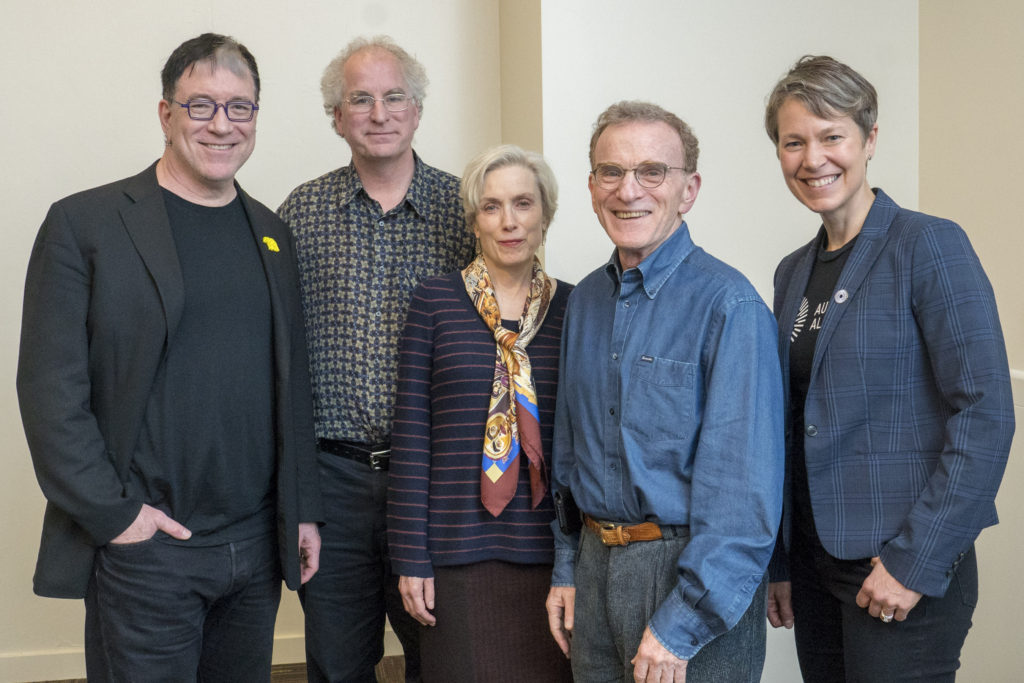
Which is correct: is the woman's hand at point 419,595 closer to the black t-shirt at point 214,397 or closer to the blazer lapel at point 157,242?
Result: the black t-shirt at point 214,397

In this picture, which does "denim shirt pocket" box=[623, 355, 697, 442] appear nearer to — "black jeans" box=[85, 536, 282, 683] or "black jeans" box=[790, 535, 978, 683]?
"black jeans" box=[790, 535, 978, 683]

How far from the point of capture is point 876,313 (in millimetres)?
1602

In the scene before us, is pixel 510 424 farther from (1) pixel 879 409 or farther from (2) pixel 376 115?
(2) pixel 376 115

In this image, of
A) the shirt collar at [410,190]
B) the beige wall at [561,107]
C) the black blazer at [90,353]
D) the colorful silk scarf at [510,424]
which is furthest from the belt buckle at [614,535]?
the beige wall at [561,107]

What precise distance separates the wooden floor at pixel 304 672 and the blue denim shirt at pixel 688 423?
213 cm

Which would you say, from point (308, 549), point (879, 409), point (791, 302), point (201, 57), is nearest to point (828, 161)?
point (791, 302)

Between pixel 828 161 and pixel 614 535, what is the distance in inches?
31.5

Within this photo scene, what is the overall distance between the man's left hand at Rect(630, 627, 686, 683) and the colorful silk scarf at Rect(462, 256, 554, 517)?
0.50 meters

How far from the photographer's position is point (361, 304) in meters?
2.26

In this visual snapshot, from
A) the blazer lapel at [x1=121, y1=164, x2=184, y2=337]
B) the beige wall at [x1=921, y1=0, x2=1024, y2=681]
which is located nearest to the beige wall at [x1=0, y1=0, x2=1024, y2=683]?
the beige wall at [x1=921, y1=0, x2=1024, y2=681]

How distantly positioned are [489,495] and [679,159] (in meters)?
0.80

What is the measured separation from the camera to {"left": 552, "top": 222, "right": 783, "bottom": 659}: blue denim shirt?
146 centimetres

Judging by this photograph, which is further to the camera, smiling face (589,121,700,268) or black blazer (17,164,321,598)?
black blazer (17,164,321,598)

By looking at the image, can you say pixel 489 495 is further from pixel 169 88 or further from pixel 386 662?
pixel 386 662
